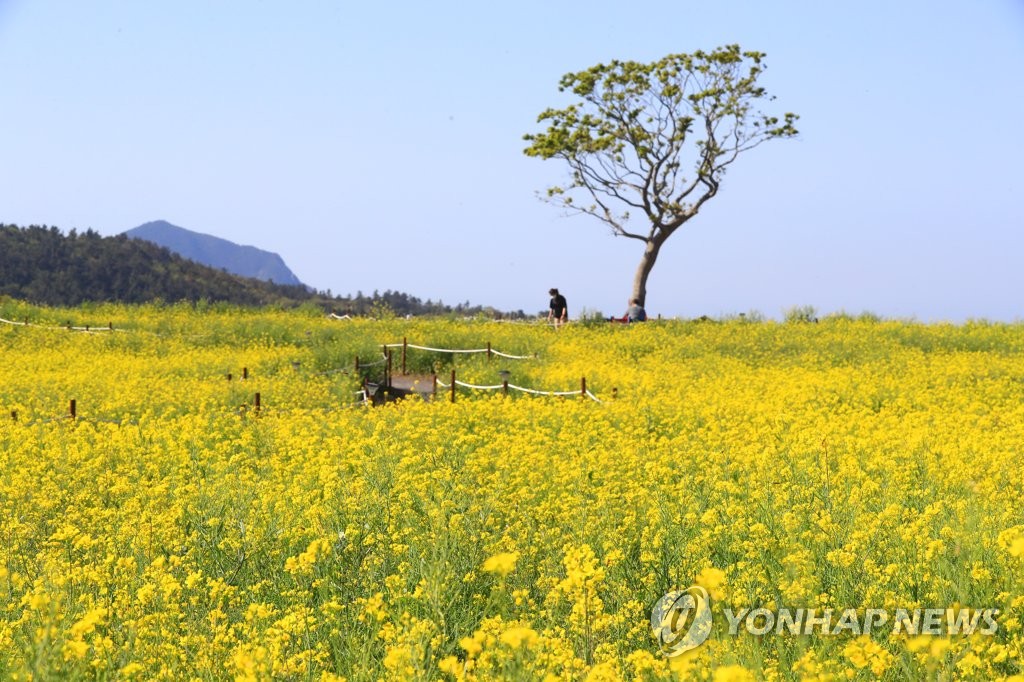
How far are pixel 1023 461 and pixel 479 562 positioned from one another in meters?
6.04

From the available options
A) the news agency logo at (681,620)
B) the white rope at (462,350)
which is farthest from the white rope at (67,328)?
the news agency logo at (681,620)

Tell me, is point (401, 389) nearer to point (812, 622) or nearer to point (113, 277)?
point (812, 622)

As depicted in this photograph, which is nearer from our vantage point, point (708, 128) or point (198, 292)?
point (708, 128)

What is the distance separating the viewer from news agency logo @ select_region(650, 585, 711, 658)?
514cm

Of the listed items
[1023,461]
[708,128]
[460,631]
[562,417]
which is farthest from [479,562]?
[708,128]

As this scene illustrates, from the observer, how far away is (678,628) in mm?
5332

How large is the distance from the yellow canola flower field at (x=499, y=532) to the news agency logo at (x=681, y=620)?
0.09 m

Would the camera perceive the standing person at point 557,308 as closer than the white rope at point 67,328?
No

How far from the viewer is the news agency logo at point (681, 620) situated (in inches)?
203

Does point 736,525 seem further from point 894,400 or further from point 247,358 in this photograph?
point 247,358

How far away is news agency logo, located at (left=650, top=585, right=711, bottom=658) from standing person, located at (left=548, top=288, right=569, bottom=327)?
2533 cm

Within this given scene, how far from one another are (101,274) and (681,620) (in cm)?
6539

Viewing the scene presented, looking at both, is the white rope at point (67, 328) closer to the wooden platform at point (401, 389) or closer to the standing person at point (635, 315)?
the wooden platform at point (401, 389)

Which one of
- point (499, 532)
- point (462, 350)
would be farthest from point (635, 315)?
point (499, 532)
